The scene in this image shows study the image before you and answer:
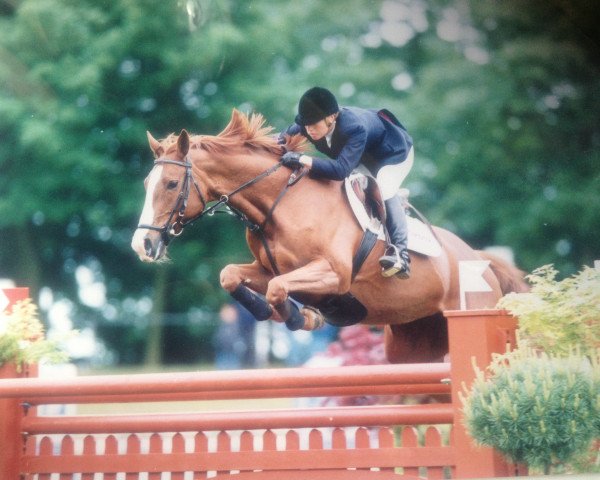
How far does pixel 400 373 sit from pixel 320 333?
0.98 m

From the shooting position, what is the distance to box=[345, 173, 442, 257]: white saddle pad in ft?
10.7

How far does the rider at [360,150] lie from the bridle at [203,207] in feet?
0.29

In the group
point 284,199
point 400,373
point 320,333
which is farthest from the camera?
point 320,333

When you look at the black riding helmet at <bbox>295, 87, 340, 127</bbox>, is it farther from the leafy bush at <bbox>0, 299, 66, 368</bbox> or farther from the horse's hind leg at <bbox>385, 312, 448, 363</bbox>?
the leafy bush at <bbox>0, 299, 66, 368</bbox>

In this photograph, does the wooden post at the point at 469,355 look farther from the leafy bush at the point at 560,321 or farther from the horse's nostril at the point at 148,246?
the horse's nostril at the point at 148,246

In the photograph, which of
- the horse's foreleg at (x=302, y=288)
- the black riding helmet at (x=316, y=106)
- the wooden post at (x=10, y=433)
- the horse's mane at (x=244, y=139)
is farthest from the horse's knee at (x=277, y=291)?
the wooden post at (x=10, y=433)

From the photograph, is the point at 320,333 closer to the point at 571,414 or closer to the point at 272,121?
the point at 272,121

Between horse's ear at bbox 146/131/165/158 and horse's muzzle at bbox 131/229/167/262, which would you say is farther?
horse's ear at bbox 146/131/165/158

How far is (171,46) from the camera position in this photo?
11.7 ft

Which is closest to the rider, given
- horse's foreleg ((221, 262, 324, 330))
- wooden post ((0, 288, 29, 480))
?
horse's foreleg ((221, 262, 324, 330))

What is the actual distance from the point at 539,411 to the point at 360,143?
1335 mm

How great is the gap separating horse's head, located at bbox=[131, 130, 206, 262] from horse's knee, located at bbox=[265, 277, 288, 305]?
427mm

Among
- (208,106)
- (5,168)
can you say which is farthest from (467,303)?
(5,168)

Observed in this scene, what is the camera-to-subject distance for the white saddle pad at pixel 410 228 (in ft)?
10.7
